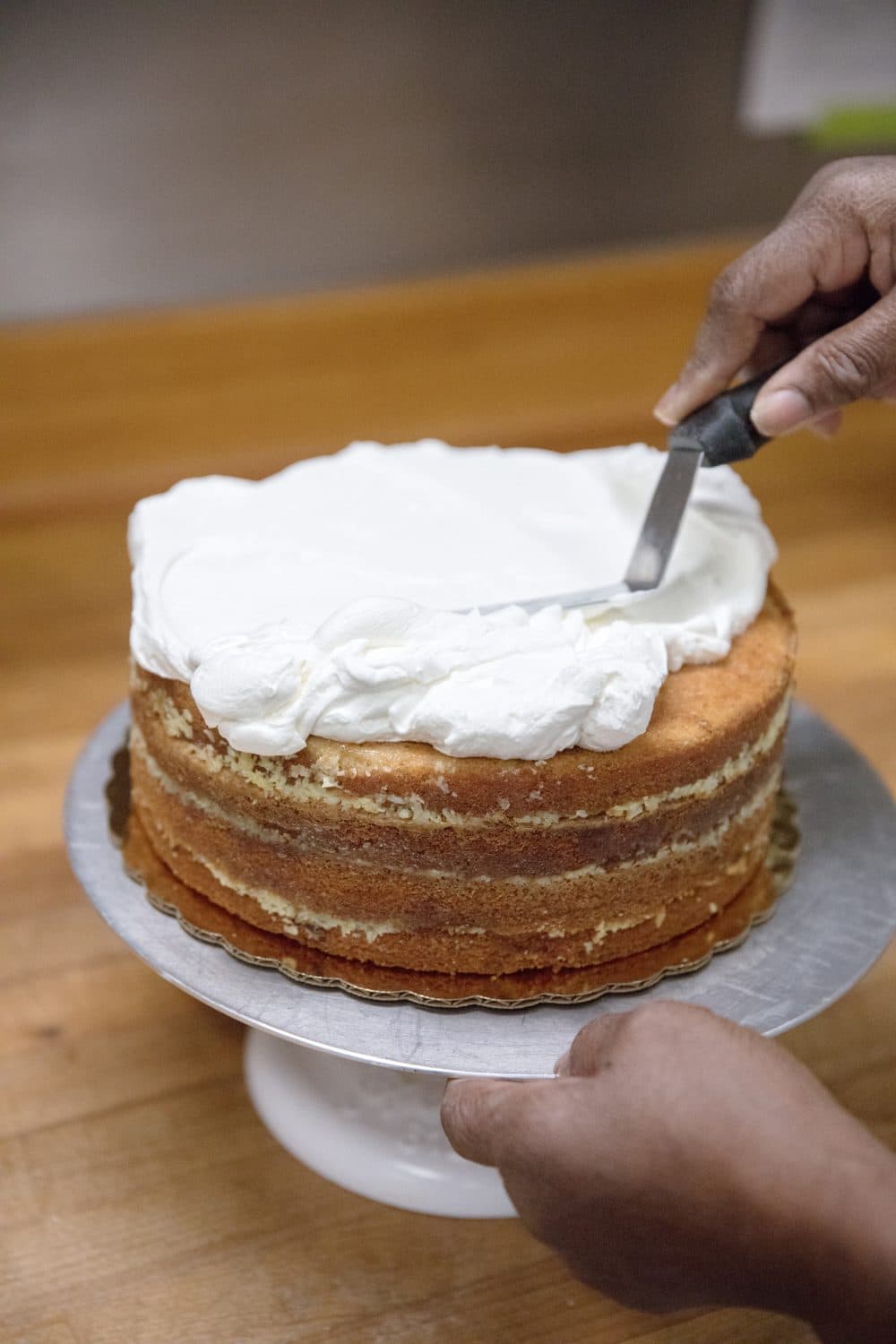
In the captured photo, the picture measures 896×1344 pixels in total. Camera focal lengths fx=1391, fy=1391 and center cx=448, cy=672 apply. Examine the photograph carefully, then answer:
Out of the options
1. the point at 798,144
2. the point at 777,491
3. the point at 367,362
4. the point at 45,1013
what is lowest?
the point at 45,1013

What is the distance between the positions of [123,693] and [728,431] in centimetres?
103

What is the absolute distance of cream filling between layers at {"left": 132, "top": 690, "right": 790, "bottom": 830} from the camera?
1.09 m

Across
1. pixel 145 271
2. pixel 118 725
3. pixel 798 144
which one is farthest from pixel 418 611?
pixel 798 144

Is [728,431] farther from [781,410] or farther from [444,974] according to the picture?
[444,974]

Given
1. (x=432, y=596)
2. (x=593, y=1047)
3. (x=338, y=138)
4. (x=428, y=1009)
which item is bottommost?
(x=428, y=1009)

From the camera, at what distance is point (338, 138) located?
7.47ft

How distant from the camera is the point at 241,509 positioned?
4.47ft

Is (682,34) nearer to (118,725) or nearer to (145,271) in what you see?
(145,271)

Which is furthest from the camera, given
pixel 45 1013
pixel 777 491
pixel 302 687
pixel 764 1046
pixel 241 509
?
pixel 777 491

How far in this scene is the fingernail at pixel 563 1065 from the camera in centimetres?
101

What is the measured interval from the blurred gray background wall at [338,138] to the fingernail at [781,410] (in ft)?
4.19

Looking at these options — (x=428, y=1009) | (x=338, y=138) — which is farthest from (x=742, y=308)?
(x=338, y=138)

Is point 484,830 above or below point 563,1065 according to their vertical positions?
above

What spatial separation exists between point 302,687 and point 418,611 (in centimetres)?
11
